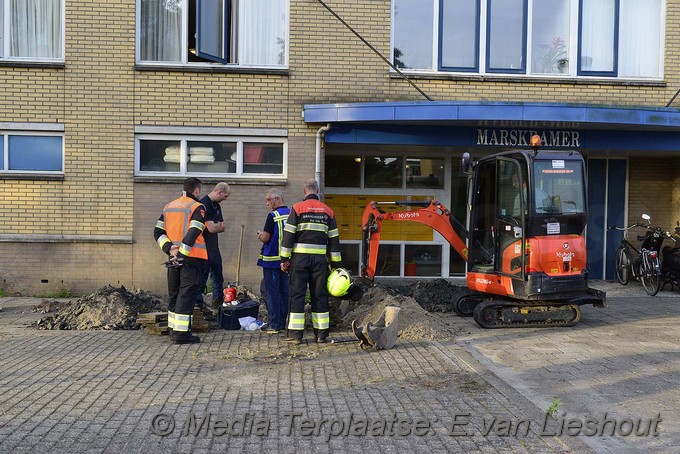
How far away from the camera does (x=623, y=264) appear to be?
1458cm

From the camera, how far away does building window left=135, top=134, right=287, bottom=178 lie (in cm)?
1308

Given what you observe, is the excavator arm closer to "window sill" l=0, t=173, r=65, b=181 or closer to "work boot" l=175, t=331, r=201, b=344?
"work boot" l=175, t=331, r=201, b=344

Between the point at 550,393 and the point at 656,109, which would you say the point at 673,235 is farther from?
the point at 550,393

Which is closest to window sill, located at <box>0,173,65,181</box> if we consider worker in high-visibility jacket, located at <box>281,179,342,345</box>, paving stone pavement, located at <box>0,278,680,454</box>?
paving stone pavement, located at <box>0,278,680,454</box>

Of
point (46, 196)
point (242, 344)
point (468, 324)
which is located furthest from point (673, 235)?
point (46, 196)

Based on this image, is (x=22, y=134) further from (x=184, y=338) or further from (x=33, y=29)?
(x=184, y=338)

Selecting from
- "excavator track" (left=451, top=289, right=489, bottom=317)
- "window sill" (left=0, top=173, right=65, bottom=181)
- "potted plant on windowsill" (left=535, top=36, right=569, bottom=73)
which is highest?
"potted plant on windowsill" (left=535, top=36, right=569, bottom=73)

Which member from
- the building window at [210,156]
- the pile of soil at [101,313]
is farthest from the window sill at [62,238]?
the pile of soil at [101,313]

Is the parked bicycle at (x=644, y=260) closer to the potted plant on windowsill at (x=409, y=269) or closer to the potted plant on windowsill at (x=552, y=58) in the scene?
the potted plant on windowsill at (x=552, y=58)

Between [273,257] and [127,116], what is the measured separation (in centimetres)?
506

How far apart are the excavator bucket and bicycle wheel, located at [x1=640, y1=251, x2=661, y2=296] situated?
679 centimetres

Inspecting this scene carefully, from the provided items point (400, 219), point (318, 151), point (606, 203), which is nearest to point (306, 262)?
point (400, 219)

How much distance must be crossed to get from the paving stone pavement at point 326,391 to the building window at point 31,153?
13.0 feet

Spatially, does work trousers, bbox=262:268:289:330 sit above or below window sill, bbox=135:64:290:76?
below
